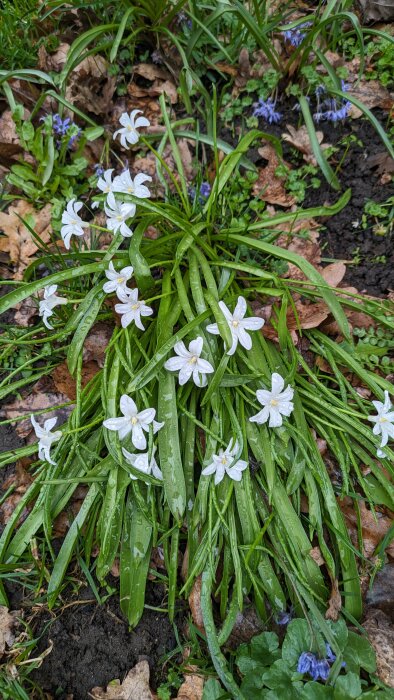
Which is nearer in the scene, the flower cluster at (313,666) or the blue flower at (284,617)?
the flower cluster at (313,666)

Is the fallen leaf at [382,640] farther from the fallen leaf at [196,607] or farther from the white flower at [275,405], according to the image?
the white flower at [275,405]

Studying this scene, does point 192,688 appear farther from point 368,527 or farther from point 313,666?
point 368,527

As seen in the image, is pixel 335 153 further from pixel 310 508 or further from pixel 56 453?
pixel 56 453

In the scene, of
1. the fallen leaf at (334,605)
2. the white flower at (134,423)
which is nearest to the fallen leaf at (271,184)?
the white flower at (134,423)

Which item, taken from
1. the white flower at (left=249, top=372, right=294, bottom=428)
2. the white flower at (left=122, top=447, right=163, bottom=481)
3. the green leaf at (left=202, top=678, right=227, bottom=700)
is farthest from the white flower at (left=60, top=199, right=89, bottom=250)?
the green leaf at (left=202, top=678, right=227, bottom=700)

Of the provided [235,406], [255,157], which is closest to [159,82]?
[255,157]

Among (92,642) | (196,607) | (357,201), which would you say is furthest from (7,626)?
(357,201)

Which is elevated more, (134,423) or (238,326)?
(238,326)
